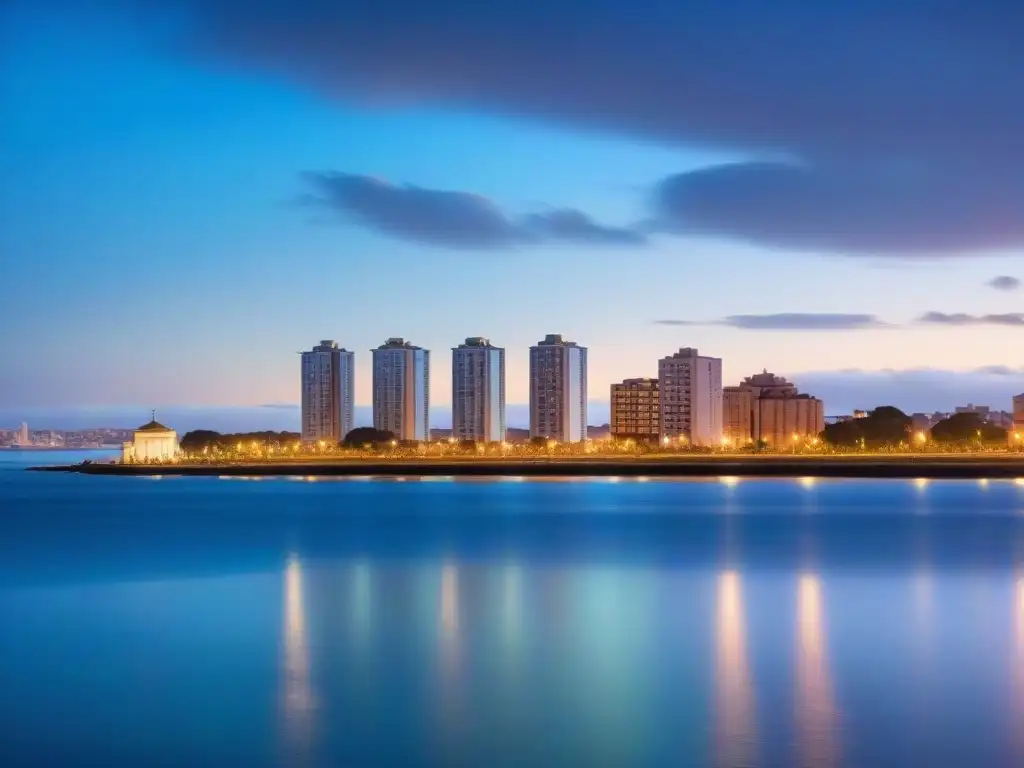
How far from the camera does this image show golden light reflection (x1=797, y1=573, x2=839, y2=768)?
10.7 meters

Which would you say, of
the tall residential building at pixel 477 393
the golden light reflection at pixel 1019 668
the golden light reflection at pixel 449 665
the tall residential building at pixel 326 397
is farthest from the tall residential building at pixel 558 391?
the golden light reflection at pixel 1019 668

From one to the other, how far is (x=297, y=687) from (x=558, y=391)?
12885 centimetres

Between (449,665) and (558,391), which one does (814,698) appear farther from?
(558,391)

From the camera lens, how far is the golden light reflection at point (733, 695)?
431 inches

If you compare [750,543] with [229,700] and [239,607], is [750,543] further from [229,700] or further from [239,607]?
[229,700]

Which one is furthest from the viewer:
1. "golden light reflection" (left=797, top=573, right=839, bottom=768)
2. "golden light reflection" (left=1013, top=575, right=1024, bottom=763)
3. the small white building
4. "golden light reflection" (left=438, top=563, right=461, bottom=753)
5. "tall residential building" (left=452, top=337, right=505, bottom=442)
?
"tall residential building" (left=452, top=337, right=505, bottom=442)

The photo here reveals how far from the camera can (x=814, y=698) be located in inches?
510

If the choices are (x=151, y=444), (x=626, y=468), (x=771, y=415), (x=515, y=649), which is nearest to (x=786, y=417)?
(x=771, y=415)

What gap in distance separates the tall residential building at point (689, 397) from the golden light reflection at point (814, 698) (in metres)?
123

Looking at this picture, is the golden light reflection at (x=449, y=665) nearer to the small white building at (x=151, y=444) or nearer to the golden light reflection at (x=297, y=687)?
the golden light reflection at (x=297, y=687)

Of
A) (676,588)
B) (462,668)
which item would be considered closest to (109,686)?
(462,668)

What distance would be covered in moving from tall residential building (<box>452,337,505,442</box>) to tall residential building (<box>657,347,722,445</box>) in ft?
60.4

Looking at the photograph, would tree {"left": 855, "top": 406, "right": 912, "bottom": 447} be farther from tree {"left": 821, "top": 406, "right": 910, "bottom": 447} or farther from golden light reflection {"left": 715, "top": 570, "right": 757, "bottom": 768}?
golden light reflection {"left": 715, "top": 570, "right": 757, "bottom": 768}

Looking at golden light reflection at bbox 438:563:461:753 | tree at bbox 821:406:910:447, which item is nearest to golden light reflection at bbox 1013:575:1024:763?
golden light reflection at bbox 438:563:461:753
